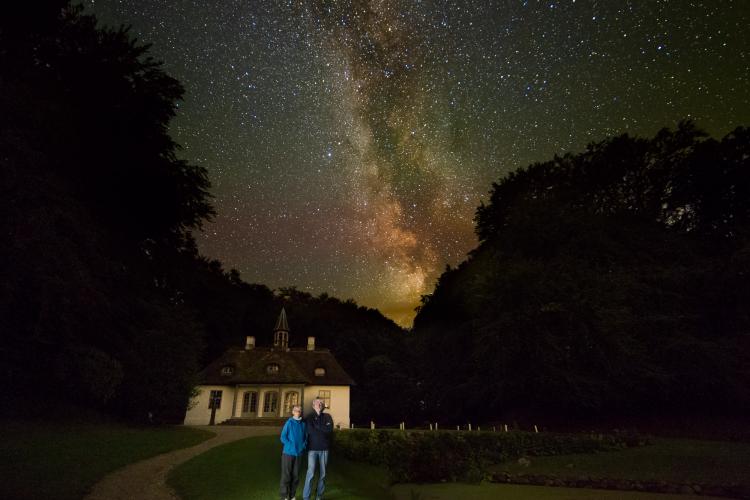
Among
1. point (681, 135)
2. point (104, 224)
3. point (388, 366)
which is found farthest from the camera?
point (388, 366)

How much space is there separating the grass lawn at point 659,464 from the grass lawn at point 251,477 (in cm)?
553

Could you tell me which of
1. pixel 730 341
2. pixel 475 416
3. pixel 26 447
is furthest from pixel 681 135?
pixel 26 447

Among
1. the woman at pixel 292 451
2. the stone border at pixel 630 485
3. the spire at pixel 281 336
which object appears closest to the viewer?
the woman at pixel 292 451

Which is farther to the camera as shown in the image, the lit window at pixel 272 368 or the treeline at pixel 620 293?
the lit window at pixel 272 368

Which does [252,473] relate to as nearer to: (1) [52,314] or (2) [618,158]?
(1) [52,314]

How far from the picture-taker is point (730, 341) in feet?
76.8

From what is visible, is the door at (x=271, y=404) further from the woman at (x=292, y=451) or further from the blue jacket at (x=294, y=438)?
the blue jacket at (x=294, y=438)

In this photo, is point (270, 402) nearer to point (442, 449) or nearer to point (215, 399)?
point (215, 399)

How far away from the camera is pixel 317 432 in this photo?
822 cm

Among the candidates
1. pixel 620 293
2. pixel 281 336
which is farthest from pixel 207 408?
pixel 620 293

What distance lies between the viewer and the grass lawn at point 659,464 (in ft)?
38.7

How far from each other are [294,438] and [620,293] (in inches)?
900

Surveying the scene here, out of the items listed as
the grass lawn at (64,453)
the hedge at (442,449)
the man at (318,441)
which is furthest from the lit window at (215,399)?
the man at (318,441)

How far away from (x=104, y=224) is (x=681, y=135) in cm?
3961
